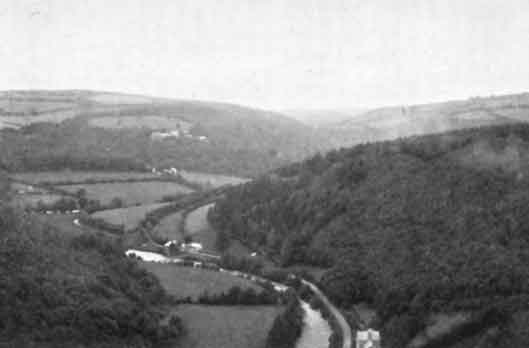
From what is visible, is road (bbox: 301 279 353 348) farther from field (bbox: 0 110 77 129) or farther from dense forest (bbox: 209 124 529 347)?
field (bbox: 0 110 77 129)

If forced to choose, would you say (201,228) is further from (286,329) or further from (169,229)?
(286,329)

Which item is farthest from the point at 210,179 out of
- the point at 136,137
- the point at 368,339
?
the point at 368,339

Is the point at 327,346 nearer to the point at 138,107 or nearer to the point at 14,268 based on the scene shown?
the point at 14,268

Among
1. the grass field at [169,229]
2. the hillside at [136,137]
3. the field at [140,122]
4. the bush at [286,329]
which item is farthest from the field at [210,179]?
the bush at [286,329]

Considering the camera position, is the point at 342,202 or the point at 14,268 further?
the point at 342,202

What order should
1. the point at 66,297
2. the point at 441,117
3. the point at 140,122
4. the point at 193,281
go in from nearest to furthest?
the point at 66,297 → the point at 193,281 → the point at 441,117 → the point at 140,122

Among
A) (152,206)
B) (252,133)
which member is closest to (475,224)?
(152,206)
